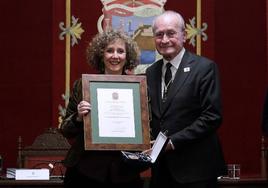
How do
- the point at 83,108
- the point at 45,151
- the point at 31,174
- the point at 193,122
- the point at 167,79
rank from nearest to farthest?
the point at 83,108, the point at 193,122, the point at 167,79, the point at 31,174, the point at 45,151

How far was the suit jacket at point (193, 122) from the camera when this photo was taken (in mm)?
3320

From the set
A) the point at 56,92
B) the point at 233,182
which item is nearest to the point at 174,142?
the point at 233,182

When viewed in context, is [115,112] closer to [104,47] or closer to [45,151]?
[104,47]

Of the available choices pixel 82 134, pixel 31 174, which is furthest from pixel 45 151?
pixel 82 134

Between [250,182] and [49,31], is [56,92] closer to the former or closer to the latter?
[49,31]

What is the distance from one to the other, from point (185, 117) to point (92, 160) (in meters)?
0.50

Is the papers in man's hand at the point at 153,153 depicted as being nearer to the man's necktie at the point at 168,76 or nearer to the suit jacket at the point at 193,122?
the suit jacket at the point at 193,122

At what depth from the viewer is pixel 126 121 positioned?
3344 millimetres

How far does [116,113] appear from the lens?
3352 millimetres

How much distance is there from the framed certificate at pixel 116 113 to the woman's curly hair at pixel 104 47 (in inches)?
4.8

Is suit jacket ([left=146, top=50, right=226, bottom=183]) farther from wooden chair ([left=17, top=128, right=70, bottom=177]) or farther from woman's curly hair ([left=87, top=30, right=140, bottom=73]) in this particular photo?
wooden chair ([left=17, top=128, right=70, bottom=177])

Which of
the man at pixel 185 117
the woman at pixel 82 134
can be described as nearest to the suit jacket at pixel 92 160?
the woman at pixel 82 134

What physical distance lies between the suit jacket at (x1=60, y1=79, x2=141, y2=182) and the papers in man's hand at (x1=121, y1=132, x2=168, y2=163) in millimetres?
73

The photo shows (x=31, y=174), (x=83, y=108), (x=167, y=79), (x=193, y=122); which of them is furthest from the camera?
(x=31, y=174)
